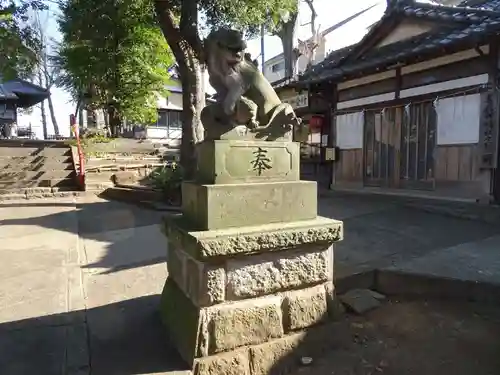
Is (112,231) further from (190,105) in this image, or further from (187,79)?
(187,79)

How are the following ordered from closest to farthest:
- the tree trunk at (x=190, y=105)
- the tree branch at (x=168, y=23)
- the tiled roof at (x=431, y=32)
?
1. the tiled roof at (x=431, y=32)
2. the tree branch at (x=168, y=23)
3. the tree trunk at (x=190, y=105)

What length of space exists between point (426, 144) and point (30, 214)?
9.48 meters

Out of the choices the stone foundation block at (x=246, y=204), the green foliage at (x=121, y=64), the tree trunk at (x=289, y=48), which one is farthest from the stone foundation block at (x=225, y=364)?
the tree trunk at (x=289, y=48)

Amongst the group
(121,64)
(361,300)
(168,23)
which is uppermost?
(121,64)

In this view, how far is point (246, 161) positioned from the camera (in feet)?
9.18

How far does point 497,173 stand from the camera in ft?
23.9

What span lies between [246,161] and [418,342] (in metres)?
2.04

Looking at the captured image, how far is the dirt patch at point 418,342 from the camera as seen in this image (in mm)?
2678

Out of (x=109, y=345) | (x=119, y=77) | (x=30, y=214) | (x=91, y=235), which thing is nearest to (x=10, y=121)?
(x=119, y=77)

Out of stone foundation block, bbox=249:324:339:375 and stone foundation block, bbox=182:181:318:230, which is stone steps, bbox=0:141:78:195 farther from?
stone foundation block, bbox=249:324:339:375

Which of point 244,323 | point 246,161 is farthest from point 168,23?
point 244,323

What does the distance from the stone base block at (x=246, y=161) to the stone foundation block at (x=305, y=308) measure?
0.95 m

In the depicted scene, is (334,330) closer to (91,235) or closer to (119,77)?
(91,235)

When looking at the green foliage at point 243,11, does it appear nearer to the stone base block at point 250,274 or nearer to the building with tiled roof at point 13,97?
the stone base block at point 250,274
